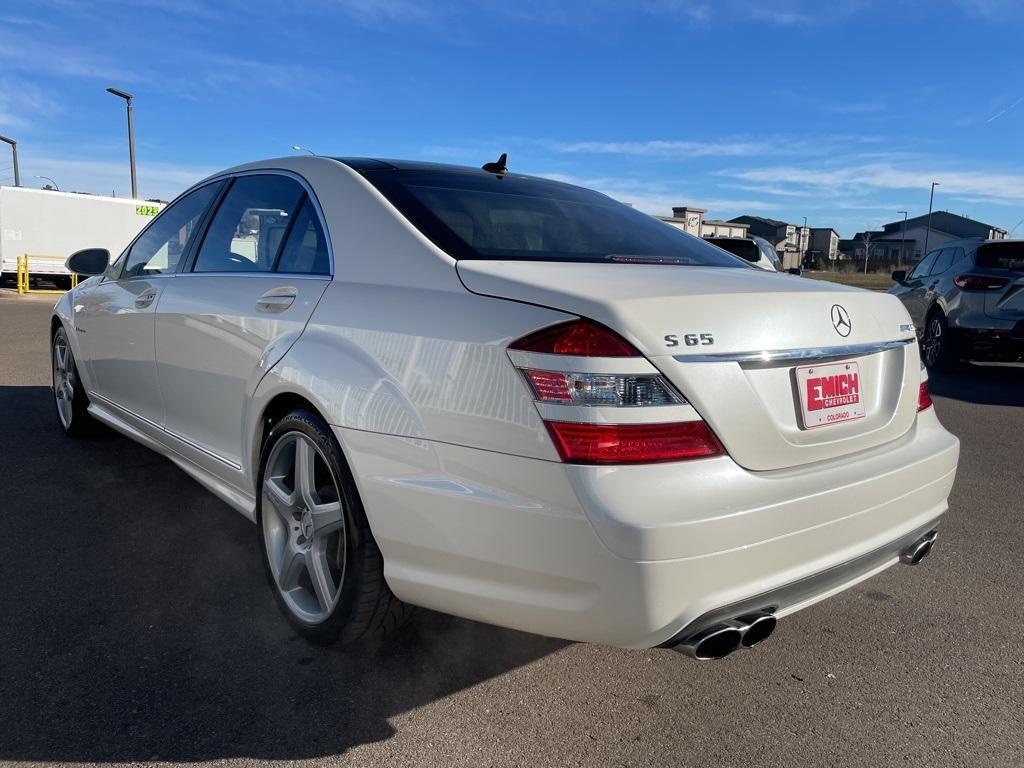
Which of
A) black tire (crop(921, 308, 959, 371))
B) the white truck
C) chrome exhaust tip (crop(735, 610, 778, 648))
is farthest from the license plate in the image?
the white truck

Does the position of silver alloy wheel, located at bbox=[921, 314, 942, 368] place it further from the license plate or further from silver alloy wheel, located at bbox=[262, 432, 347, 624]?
silver alloy wheel, located at bbox=[262, 432, 347, 624]

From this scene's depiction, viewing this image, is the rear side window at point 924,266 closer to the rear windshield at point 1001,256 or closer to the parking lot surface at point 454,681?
the rear windshield at point 1001,256

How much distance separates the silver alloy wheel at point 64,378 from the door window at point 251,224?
213cm

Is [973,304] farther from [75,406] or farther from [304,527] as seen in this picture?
[75,406]

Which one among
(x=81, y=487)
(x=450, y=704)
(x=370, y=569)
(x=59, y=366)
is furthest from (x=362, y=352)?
(x=59, y=366)

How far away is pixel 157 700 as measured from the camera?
2279 mm

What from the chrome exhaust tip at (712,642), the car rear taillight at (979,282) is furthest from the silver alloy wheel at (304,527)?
the car rear taillight at (979,282)

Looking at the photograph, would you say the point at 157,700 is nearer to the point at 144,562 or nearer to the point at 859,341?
the point at 144,562

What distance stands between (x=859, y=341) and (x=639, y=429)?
82 cm

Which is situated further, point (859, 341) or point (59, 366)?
point (59, 366)

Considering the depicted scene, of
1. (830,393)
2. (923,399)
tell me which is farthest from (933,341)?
(830,393)

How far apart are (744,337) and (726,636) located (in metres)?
0.72

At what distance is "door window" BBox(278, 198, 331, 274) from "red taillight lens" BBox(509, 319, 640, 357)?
3.23ft

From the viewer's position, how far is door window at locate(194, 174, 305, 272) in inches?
118
